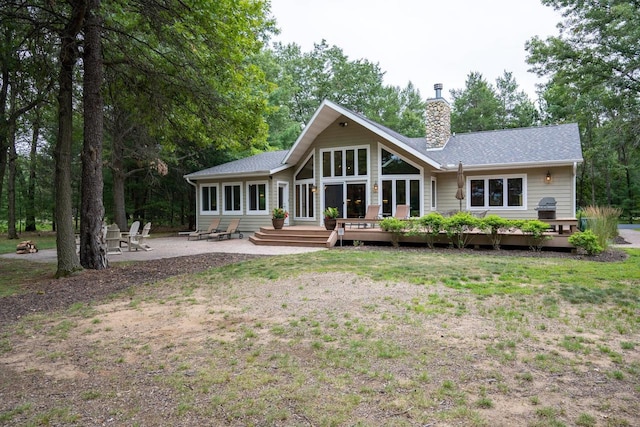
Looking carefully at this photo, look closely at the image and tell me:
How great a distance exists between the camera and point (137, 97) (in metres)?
9.66

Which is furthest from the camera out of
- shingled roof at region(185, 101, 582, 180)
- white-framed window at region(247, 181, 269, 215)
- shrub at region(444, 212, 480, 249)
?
white-framed window at region(247, 181, 269, 215)

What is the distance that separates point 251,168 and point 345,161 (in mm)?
4442

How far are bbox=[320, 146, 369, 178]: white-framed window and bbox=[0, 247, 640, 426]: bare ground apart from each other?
10.5 metres

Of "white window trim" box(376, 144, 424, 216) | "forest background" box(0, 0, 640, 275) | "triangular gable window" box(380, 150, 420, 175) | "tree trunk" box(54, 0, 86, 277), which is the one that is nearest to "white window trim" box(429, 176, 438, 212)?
"white window trim" box(376, 144, 424, 216)

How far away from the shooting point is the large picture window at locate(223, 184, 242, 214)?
1805 centimetres

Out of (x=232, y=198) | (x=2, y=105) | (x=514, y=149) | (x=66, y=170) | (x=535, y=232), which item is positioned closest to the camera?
(x=66, y=170)

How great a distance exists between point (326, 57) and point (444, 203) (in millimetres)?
23742

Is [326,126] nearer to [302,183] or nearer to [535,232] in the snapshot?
[302,183]

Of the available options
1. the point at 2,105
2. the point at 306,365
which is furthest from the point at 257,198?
the point at 306,365

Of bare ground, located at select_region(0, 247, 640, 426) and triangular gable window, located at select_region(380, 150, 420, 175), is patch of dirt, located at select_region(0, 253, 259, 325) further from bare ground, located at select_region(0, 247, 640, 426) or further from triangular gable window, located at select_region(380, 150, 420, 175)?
triangular gable window, located at select_region(380, 150, 420, 175)

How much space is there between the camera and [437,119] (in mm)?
17156

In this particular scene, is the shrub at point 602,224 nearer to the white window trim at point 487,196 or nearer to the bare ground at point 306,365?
the white window trim at point 487,196

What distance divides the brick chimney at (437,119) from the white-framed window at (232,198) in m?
8.88

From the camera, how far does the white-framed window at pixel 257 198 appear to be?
56.9ft
